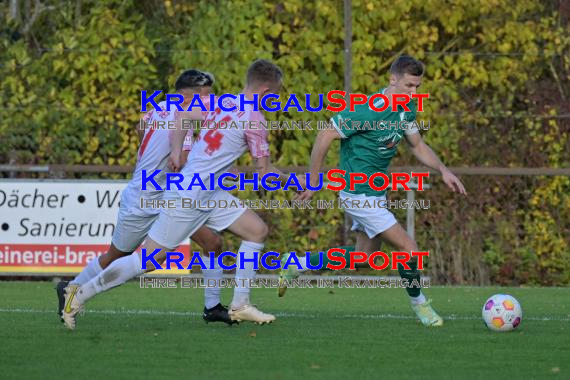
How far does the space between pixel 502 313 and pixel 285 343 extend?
1.68m

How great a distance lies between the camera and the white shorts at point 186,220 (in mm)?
8992

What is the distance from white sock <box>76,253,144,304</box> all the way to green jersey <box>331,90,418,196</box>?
1.75 m

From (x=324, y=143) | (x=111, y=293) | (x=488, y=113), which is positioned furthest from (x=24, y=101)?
(x=324, y=143)

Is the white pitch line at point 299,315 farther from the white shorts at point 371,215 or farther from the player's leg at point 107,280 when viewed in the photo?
the player's leg at point 107,280

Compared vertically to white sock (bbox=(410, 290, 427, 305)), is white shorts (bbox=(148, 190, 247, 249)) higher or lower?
higher

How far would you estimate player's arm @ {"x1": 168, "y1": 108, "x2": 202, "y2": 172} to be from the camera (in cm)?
948

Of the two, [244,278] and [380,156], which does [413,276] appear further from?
[244,278]

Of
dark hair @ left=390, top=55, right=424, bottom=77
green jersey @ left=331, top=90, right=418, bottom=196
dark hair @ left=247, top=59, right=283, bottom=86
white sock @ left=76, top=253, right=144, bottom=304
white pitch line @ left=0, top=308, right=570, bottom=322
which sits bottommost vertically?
white pitch line @ left=0, top=308, right=570, bottom=322

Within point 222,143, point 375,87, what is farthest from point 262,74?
point 375,87

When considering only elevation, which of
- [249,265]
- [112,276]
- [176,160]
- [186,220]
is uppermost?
[176,160]

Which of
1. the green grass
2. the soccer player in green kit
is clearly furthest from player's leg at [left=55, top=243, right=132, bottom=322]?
the soccer player in green kit

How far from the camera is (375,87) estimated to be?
16562 millimetres

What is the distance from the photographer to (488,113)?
54.7ft

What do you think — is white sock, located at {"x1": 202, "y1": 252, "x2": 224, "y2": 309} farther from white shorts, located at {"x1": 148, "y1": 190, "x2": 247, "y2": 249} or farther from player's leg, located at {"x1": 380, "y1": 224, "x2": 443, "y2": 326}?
player's leg, located at {"x1": 380, "y1": 224, "x2": 443, "y2": 326}
